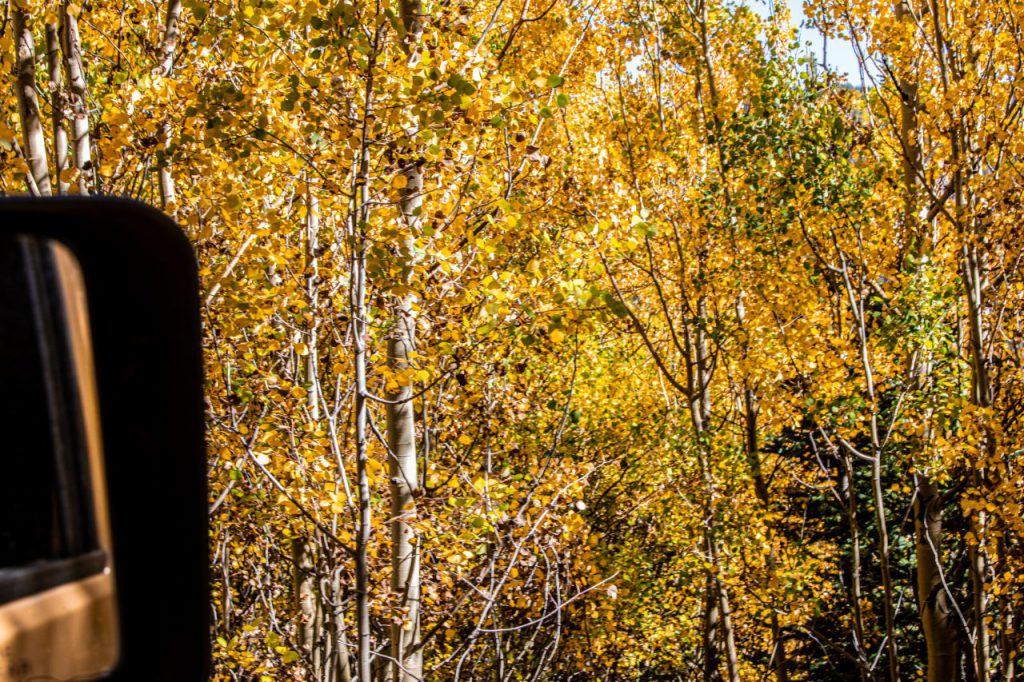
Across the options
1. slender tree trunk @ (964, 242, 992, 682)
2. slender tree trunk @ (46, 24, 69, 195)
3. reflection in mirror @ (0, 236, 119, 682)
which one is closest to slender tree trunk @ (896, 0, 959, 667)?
slender tree trunk @ (964, 242, 992, 682)

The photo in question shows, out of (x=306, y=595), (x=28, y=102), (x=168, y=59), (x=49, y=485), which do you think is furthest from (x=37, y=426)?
(x=306, y=595)

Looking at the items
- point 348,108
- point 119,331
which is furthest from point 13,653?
point 348,108

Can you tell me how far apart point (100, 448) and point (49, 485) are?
16cm

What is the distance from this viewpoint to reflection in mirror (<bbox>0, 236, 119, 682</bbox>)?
1153mm

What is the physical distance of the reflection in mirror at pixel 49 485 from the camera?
1.15 metres

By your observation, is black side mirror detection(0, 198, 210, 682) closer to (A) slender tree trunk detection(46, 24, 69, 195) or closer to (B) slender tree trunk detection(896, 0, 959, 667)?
(A) slender tree trunk detection(46, 24, 69, 195)

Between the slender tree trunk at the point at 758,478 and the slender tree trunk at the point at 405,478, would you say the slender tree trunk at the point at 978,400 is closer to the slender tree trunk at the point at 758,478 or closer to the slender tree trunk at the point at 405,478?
the slender tree trunk at the point at 758,478

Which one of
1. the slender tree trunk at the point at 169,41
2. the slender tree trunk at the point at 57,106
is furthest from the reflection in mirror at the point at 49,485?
the slender tree trunk at the point at 169,41

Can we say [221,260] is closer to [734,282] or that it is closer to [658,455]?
[734,282]

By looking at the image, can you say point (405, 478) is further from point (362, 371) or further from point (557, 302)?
point (557, 302)

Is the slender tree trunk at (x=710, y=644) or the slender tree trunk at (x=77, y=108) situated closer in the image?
the slender tree trunk at (x=77, y=108)

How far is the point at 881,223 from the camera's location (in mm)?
12000

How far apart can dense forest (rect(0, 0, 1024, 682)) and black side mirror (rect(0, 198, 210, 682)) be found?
9.57 feet

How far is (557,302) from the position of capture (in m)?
4.49
